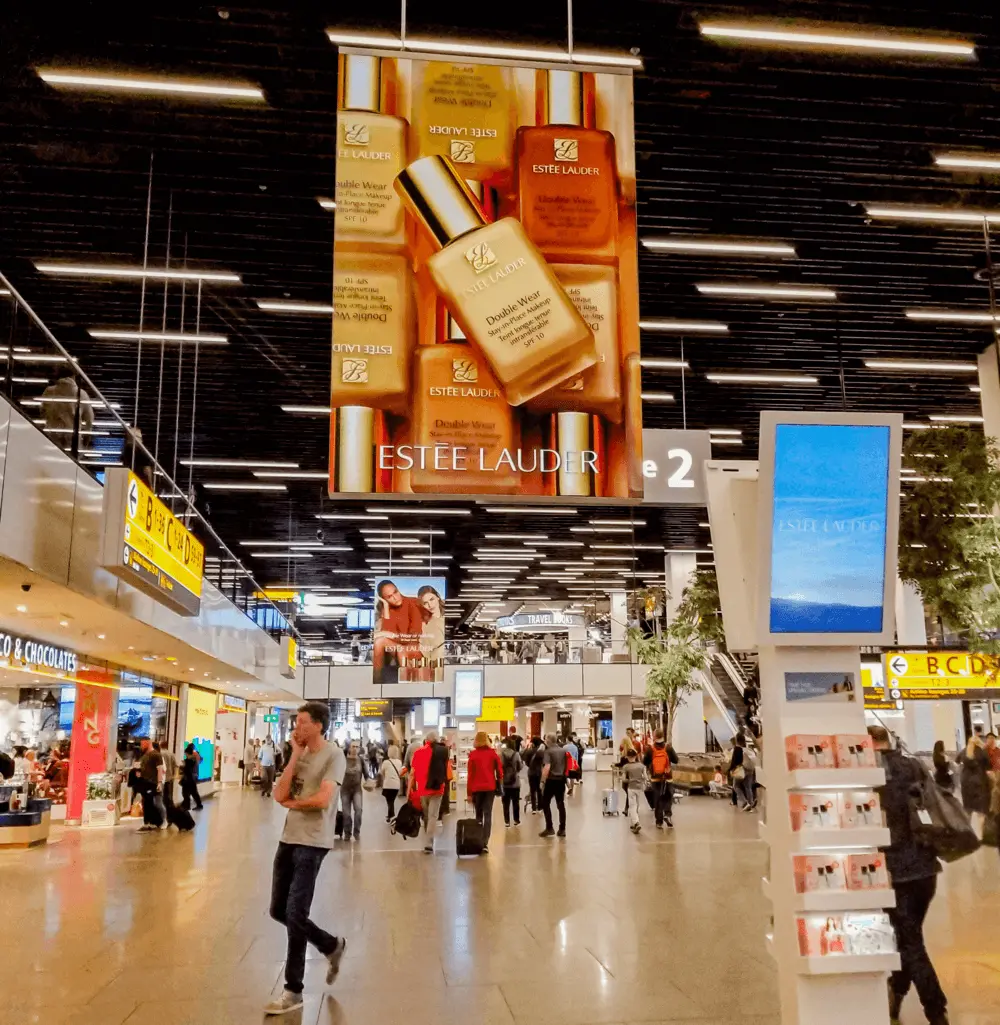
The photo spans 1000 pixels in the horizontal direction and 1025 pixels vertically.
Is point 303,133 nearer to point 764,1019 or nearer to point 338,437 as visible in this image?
point 338,437

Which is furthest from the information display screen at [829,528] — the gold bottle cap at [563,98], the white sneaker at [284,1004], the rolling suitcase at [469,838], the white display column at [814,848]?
the rolling suitcase at [469,838]

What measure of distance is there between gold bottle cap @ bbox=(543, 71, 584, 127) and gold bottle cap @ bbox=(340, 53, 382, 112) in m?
0.85

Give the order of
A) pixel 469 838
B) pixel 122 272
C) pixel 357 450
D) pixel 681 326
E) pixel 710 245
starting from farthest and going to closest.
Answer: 1. pixel 681 326
2. pixel 469 838
3. pixel 122 272
4. pixel 710 245
5. pixel 357 450

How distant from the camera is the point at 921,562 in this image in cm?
875

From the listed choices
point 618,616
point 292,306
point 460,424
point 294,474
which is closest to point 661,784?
point 294,474

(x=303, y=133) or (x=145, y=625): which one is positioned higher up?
(x=303, y=133)

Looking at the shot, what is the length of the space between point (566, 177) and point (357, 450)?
5.75 ft

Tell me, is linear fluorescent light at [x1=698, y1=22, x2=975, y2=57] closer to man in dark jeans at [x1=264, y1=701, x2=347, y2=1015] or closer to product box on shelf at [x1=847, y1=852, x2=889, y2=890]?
man in dark jeans at [x1=264, y1=701, x2=347, y2=1015]

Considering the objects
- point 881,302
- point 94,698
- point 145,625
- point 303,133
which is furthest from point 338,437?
point 94,698

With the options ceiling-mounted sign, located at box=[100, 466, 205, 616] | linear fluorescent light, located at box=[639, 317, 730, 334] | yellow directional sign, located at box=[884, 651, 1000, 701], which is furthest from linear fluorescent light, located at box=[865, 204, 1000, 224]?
ceiling-mounted sign, located at box=[100, 466, 205, 616]

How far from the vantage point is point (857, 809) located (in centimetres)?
423

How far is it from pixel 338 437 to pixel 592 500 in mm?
1258

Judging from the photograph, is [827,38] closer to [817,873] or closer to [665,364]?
[817,873]

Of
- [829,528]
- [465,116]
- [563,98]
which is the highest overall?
[563,98]
